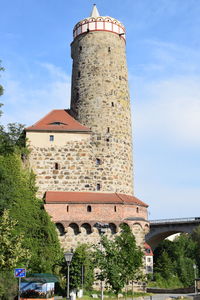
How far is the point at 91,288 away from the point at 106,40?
20945 mm

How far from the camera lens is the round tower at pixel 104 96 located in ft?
108

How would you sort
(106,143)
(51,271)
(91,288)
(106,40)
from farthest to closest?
(106,40), (106,143), (91,288), (51,271)

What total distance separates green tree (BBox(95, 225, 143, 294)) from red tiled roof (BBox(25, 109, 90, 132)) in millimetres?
11566

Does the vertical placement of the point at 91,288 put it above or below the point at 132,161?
below

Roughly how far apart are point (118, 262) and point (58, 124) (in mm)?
14593

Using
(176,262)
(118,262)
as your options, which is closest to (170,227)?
(176,262)

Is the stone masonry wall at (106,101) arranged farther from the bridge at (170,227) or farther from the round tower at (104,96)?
the bridge at (170,227)

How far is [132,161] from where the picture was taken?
3481 cm

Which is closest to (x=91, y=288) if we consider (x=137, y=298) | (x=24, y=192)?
(x=137, y=298)

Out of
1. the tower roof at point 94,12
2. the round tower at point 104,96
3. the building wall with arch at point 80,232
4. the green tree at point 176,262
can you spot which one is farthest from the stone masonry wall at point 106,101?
the green tree at point 176,262

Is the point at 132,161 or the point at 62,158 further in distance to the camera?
the point at 132,161

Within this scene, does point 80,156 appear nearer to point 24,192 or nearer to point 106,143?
point 106,143

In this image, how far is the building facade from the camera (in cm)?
3014

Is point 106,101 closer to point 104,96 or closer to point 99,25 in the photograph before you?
point 104,96
